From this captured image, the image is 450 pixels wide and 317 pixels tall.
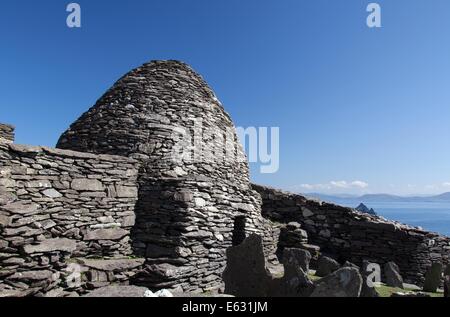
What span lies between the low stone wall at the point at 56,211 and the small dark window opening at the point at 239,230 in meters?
3.57

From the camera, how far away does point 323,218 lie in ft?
48.4

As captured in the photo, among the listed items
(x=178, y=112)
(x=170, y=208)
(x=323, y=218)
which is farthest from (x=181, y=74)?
(x=323, y=218)

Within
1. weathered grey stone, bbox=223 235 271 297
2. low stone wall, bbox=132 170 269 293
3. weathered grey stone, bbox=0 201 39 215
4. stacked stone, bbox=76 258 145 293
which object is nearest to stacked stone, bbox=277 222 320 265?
low stone wall, bbox=132 170 269 293

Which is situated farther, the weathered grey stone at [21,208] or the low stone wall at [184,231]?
the low stone wall at [184,231]

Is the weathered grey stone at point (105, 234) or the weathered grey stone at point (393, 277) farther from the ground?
the weathered grey stone at point (105, 234)

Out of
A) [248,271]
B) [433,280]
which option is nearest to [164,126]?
[248,271]

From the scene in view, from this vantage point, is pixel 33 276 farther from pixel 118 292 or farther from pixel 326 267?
pixel 326 267

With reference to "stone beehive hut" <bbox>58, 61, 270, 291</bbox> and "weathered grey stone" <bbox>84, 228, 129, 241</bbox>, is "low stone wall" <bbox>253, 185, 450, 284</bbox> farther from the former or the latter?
"weathered grey stone" <bbox>84, 228, 129, 241</bbox>

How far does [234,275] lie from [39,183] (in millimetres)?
5150

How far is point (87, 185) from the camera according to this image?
8.67 metres

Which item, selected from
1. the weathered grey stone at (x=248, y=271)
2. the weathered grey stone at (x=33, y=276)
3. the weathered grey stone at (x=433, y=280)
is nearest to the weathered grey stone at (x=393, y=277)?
the weathered grey stone at (x=433, y=280)

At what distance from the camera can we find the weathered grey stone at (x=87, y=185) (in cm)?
847

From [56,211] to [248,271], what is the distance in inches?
199

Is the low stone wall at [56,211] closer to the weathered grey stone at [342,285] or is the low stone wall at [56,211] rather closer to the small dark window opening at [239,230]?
the small dark window opening at [239,230]
